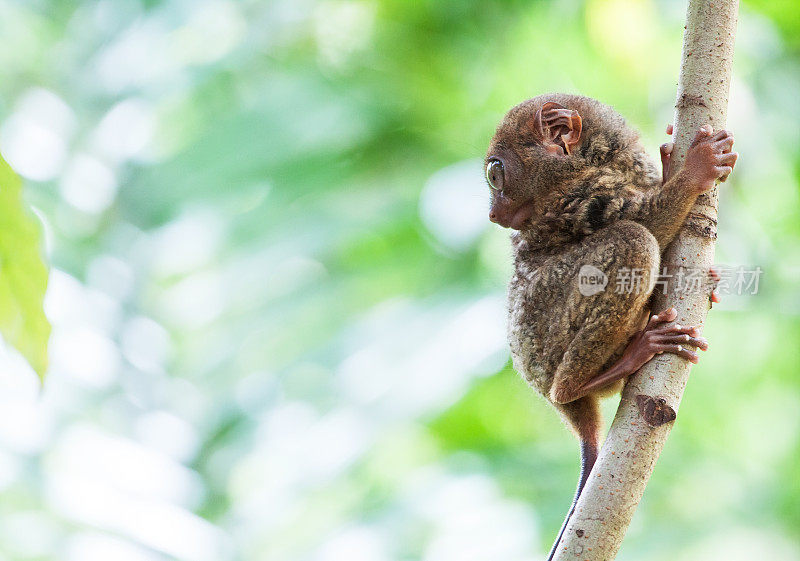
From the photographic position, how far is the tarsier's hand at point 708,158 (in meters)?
2.35

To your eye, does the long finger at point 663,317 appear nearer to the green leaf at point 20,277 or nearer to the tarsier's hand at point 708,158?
the tarsier's hand at point 708,158

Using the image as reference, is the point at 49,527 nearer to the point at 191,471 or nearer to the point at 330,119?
the point at 191,471

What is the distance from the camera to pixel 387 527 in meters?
4.73

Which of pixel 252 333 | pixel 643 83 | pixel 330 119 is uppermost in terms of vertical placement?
pixel 643 83

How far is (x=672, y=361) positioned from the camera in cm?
225

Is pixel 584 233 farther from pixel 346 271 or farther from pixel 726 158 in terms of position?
pixel 346 271

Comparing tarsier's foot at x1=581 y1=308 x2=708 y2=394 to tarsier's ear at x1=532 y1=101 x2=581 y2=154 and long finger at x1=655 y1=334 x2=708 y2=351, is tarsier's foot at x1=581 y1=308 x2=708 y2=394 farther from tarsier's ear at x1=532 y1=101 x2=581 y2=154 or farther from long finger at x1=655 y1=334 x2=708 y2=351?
tarsier's ear at x1=532 y1=101 x2=581 y2=154

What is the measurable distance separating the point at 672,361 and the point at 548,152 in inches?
39.2

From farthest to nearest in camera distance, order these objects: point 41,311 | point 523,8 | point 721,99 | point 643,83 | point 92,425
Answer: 1. point 523,8
2. point 643,83
3. point 92,425
4. point 721,99
5. point 41,311

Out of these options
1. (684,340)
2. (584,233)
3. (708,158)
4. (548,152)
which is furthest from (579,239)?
(684,340)

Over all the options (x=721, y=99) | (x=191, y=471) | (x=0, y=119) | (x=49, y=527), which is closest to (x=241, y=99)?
(x=0, y=119)

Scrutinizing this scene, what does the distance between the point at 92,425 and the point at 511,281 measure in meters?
3.11

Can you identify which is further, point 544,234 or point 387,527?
point 387,527

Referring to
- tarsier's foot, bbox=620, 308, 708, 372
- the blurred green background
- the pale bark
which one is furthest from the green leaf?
the blurred green background
